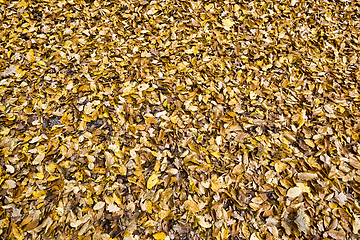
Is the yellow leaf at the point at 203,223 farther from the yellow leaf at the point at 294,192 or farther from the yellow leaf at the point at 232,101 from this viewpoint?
the yellow leaf at the point at 232,101

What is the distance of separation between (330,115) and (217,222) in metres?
1.38

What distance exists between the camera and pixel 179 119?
6.07 feet

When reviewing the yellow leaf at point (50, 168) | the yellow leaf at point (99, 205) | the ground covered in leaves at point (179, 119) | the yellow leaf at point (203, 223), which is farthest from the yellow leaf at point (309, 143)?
the yellow leaf at point (50, 168)

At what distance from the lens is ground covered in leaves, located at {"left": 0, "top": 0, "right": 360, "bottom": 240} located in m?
1.47

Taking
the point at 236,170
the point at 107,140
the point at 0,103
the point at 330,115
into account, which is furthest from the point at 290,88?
the point at 0,103

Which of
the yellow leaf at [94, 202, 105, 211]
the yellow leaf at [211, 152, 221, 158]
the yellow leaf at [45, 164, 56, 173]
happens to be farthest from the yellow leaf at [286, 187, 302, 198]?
the yellow leaf at [45, 164, 56, 173]

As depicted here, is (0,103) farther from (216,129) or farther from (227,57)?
(227,57)

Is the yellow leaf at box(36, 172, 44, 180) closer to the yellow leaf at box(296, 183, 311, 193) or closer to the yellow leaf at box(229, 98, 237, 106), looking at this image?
the yellow leaf at box(229, 98, 237, 106)

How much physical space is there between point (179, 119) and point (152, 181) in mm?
566

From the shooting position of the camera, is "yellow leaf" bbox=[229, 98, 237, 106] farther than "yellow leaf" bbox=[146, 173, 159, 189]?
Yes

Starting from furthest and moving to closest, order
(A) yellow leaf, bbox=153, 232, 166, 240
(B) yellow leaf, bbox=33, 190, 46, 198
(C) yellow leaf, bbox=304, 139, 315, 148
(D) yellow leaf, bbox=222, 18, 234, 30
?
(D) yellow leaf, bbox=222, 18, 234, 30 → (C) yellow leaf, bbox=304, 139, 315, 148 → (B) yellow leaf, bbox=33, 190, 46, 198 → (A) yellow leaf, bbox=153, 232, 166, 240

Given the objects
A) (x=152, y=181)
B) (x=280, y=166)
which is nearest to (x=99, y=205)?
(x=152, y=181)

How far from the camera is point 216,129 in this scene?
182 cm

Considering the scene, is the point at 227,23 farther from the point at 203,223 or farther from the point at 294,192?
the point at 203,223
